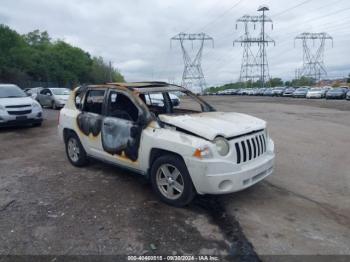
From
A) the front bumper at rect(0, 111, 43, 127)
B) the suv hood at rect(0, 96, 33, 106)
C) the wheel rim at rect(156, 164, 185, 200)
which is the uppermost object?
the suv hood at rect(0, 96, 33, 106)

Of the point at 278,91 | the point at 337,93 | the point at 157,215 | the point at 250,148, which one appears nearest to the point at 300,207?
the point at 250,148

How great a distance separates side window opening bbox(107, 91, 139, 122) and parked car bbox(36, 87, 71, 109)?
47.7 ft

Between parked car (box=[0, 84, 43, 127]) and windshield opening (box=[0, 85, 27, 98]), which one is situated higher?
windshield opening (box=[0, 85, 27, 98])

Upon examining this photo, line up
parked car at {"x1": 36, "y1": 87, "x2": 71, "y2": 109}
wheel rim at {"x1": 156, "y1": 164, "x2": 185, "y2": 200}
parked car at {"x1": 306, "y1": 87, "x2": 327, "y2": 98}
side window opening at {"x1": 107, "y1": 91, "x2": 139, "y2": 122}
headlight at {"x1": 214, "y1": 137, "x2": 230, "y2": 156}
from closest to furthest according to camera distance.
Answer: headlight at {"x1": 214, "y1": 137, "x2": 230, "y2": 156}, wheel rim at {"x1": 156, "y1": 164, "x2": 185, "y2": 200}, side window opening at {"x1": 107, "y1": 91, "x2": 139, "y2": 122}, parked car at {"x1": 36, "y1": 87, "x2": 71, "y2": 109}, parked car at {"x1": 306, "y1": 87, "x2": 327, "y2": 98}

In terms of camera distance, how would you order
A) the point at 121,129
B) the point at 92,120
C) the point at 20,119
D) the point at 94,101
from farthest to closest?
1. the point at 20,119
2. the point at 94,101
3. the point at 92,120
4. the point at 121,129

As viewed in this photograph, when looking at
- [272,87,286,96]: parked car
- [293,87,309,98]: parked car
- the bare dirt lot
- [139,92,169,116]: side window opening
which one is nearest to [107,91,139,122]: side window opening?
[139,92,169,116]: side window opening

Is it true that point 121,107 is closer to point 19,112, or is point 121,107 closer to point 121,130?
point 121,130

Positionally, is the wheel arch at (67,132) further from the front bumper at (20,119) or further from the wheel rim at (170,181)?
the front bumper at (20,119)

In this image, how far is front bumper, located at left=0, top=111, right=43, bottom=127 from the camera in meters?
11.1

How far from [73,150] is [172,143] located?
2.99m

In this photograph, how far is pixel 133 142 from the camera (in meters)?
5.05

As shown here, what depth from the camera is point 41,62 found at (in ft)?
218

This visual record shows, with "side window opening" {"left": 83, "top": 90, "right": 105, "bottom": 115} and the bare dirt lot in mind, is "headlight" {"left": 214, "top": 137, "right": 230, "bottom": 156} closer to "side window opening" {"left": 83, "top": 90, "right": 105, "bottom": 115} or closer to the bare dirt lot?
the bare dirt lot

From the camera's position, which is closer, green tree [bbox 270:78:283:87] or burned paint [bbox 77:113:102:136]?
burned paint [bbox 77:113:102:136]
